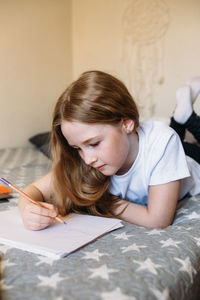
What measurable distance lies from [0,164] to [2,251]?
1.07 meters

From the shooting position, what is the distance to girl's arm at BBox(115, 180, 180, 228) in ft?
2.93

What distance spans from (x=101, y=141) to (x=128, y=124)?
0.13 m

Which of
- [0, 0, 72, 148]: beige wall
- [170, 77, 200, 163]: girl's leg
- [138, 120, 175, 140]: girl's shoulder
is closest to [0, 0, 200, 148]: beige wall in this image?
[0, 0, 72, 148]: beige wall

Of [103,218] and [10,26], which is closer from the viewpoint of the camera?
[103,218]

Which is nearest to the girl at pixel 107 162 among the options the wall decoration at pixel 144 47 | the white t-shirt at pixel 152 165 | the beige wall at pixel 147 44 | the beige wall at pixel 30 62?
the white t-shirt at pixel 152 165

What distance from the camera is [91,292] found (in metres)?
0.50

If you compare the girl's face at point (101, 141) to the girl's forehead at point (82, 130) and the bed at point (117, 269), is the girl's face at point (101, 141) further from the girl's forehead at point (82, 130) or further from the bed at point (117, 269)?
the bed at point (117, 269)

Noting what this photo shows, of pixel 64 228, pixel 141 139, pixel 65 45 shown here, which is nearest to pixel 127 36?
pixel 65 45

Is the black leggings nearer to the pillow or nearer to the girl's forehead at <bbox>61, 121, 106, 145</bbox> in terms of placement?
the girl's forehead at <bbox>61, 121, 106, 145</bbox>

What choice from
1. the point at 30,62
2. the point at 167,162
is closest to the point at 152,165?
the point at 167,162

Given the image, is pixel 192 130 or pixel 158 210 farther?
pixel 192 130

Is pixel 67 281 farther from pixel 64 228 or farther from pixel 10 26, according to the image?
pixel 10 26

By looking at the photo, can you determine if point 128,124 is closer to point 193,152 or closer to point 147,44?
point 193,152

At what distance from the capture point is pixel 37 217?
759 millimetres
